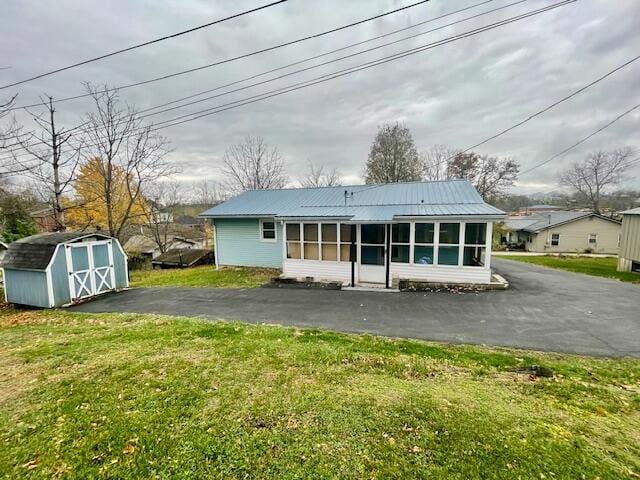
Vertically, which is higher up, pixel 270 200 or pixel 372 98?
pixel 372 98

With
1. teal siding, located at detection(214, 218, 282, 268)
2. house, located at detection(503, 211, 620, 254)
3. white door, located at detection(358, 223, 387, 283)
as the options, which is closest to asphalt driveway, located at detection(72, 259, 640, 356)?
white door, located at detection(358, 223, 387, 283)

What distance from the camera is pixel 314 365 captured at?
14.2 feet

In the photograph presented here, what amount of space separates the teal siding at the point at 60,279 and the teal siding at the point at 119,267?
5.90ft

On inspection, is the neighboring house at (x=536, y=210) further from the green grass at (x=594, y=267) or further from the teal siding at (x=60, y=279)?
the teal siding at (x=60, y=279)

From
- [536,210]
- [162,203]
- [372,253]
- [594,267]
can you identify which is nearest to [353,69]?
[372,253]

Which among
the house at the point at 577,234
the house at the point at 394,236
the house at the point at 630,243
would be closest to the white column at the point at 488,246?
the house at the point at 394,236

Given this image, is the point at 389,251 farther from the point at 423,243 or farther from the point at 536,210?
the point at 536,210

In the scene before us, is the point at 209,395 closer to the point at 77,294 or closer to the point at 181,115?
the point at 77,294

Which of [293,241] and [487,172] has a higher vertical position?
[487,172]

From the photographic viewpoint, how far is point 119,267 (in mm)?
11289

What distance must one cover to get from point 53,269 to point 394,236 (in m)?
11.9

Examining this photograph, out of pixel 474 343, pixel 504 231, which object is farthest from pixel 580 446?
pixel 504 231

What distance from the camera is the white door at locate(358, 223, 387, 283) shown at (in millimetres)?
10484

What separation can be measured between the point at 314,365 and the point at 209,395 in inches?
61.2
